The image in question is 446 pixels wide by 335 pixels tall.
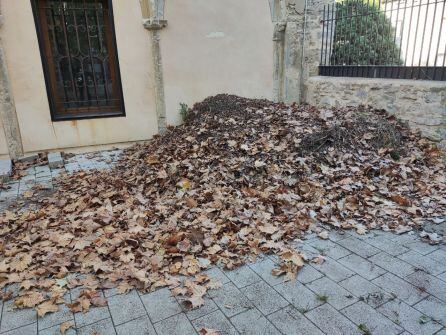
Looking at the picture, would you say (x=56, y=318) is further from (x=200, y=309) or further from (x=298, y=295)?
(x=298, y=295)

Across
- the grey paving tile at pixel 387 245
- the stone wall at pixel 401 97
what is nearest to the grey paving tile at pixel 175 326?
the grey paving tile at pixel 387 245

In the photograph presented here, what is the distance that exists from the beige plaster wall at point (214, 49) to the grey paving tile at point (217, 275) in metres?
4.73

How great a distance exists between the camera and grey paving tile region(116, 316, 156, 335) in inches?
86.7

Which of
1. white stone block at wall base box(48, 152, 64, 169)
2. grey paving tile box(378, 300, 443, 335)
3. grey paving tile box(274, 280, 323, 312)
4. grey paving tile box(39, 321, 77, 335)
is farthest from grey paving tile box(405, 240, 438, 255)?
white stone block at wall base box(48, 152, 64, 169)

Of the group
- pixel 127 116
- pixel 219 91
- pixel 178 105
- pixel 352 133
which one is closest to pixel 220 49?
pixel 219 91

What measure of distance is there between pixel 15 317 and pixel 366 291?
247 cm

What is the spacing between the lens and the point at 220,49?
7145 mm

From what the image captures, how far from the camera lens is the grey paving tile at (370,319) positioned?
213cm

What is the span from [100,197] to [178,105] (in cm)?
332

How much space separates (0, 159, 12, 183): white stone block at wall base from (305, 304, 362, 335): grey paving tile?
4.92 meters

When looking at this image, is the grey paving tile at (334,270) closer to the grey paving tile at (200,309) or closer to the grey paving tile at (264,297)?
the grey paving tile at (264,297)

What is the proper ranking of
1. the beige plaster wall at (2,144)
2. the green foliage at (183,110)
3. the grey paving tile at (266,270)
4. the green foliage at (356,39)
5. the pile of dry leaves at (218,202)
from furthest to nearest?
the green foliage at (183,110), the green foliage at (356,39), the beige plaster wall at (2,144), the pile of dry leaves at (218,202), the grey paving tile at (266,270)

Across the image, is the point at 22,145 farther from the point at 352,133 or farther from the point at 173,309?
the point at 352,133

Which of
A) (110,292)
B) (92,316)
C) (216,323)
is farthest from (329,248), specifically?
(92,316)
